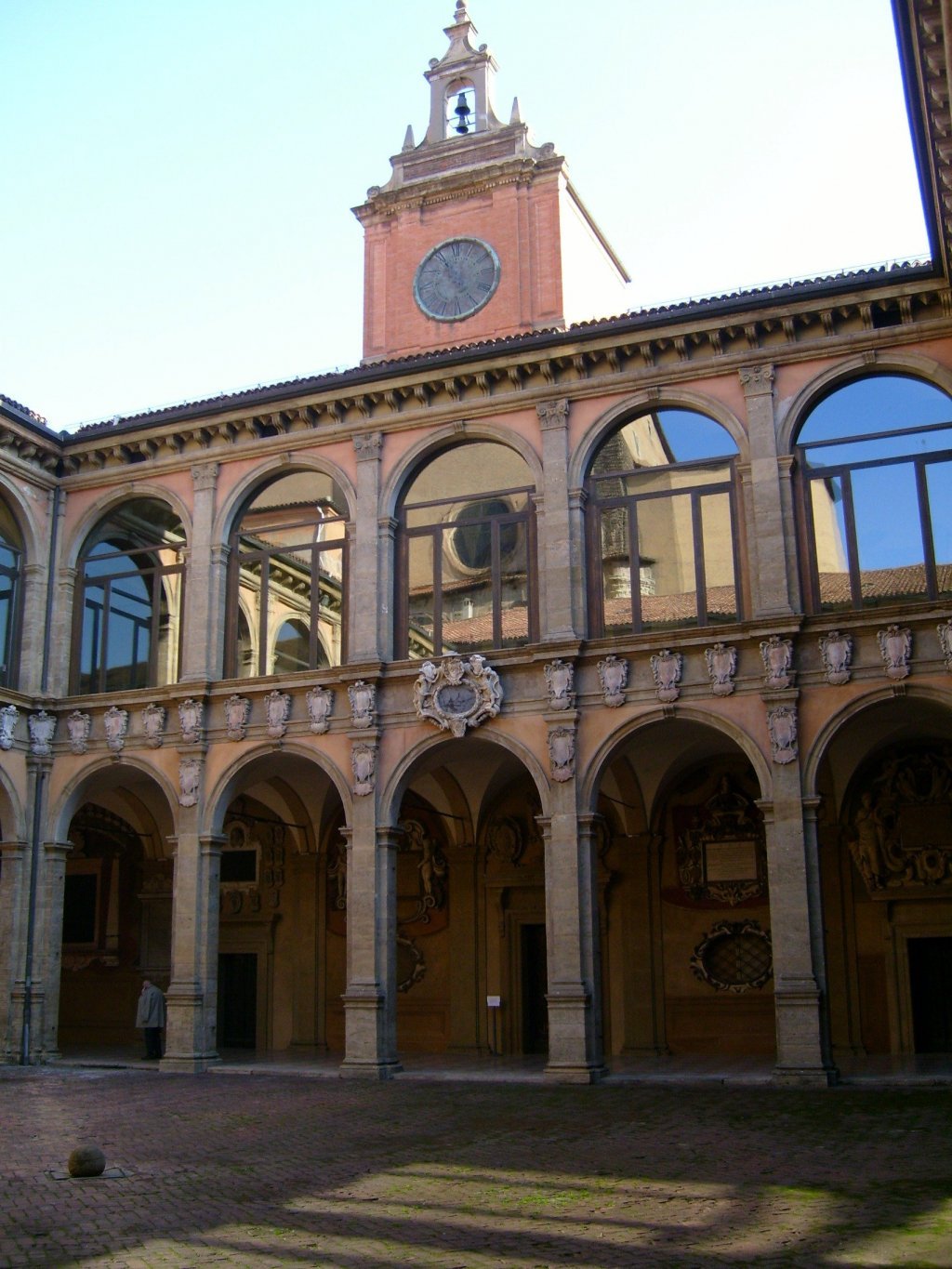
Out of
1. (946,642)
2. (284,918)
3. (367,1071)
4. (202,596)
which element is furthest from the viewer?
(284,918)

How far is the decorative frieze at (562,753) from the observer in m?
18.8

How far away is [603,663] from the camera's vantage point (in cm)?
1895

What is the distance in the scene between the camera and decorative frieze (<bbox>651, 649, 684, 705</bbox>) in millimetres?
18531

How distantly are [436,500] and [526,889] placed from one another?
681 cm

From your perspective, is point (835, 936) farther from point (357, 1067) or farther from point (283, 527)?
point (283, 527)

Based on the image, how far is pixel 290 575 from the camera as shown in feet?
72.6

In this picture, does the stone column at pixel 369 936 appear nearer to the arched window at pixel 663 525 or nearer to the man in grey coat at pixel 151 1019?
the man in grey coat at pixel 151 1019

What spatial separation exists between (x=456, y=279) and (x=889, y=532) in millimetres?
14731

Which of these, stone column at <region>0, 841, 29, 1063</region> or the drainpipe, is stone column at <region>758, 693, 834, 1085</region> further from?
stone column at <region>0, 841, 29, 1063</region>

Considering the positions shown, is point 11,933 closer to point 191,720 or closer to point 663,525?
point 191,720

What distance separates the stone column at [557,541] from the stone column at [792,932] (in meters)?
3.19

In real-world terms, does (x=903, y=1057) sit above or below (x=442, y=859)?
below

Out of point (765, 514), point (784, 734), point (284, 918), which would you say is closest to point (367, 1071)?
point (284, 918)

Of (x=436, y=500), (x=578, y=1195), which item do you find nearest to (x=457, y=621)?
(x=436, y=500)
